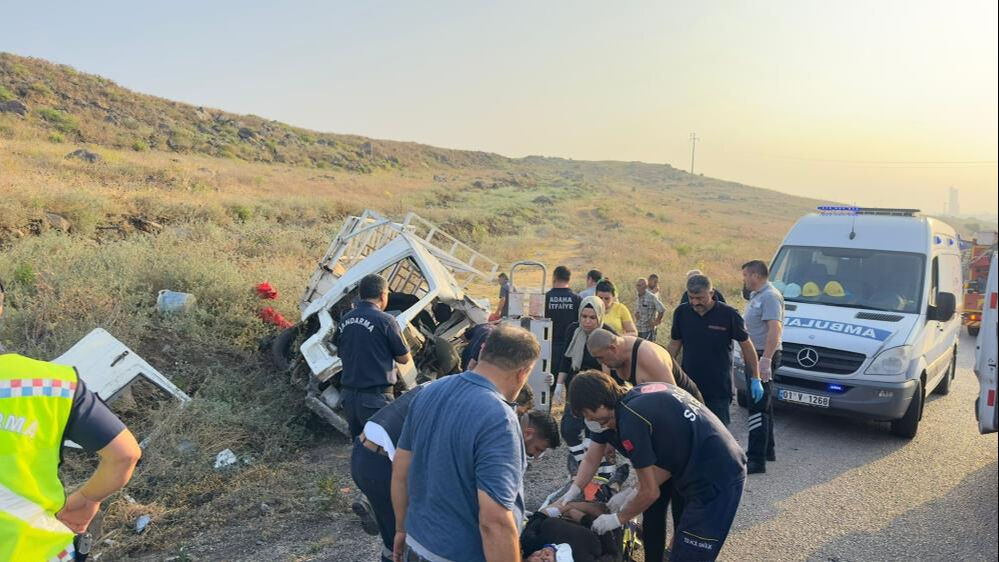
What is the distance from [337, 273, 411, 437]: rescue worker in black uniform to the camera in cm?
475

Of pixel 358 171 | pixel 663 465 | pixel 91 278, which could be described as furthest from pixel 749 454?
pixel 358 171

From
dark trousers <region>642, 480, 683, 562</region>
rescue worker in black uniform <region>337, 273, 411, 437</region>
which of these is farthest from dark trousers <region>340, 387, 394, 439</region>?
dark trousers <region>642, 480, 683, 562</region>

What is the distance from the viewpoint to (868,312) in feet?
22.3

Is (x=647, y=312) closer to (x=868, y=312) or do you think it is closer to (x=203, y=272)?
(x=868, y=312)

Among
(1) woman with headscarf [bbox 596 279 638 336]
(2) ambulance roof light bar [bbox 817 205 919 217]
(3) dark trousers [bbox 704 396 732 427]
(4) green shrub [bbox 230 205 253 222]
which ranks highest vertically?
(2) ambulance roof light bar [bbox 817 205 919 217]

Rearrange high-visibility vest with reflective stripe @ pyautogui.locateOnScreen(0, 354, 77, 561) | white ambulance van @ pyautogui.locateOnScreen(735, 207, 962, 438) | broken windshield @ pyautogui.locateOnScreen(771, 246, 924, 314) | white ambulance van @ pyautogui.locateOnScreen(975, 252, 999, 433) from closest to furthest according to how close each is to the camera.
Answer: high-visibility vest with reflective stripe @ pyautogui.locateOnScreen(0, 354, 77, 561)
white ambulance van @ pyautogui.locateOnScreen(975, 252, 999, 433)
white ambulance van @ pyautogui.locateOnScreen(735, 207, 962, 438)
broken windshield @ pyautogui.locateOnScreen(771, 246, 924, 314)

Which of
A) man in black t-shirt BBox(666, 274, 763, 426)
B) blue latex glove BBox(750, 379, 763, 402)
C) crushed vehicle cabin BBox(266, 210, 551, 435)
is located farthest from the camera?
crushed vehicle cabin BBox(266, 210, 551, 435)

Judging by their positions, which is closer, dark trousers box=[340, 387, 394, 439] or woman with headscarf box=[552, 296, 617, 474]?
dark trousers box=[340, 387, 394, 439]

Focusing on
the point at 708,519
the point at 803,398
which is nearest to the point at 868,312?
the point at 803,398

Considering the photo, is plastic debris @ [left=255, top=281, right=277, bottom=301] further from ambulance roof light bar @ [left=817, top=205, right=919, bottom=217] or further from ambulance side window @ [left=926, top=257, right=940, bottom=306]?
ambulance side window @ [left=926, top=257, right=940, bottom=306]

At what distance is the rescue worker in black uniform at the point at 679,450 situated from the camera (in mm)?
3029

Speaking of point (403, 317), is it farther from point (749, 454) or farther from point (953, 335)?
point (953, 335)

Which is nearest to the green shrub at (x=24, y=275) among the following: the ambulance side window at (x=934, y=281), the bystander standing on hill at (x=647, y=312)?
the bystander standing on hill at (x=647, y=312)

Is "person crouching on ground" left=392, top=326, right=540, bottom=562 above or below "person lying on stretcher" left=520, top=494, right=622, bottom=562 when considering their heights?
above
